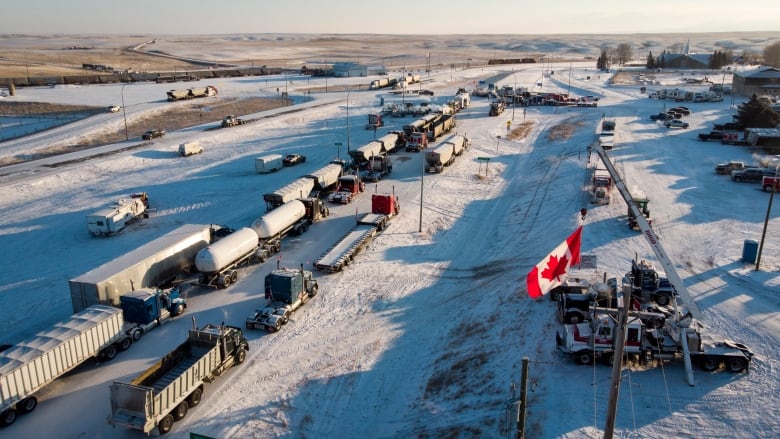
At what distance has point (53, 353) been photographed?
2005cm

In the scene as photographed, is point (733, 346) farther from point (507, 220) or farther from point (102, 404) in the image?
point (102, 404)

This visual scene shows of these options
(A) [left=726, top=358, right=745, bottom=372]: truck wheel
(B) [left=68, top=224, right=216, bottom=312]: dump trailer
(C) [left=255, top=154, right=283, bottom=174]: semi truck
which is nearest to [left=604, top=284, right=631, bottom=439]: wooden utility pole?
(A) [left=726, top=358, right=745, bottom=372]: truck wheel

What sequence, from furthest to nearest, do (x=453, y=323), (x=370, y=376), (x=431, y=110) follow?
(x=431, y=110)
(x=453, y=323)
(x=370, y=376)

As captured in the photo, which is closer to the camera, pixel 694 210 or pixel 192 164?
pixel 694 210

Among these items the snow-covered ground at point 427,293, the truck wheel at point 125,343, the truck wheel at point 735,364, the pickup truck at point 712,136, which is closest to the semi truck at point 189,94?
the snow-covered ground at point 427,293

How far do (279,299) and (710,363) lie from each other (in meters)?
17.7

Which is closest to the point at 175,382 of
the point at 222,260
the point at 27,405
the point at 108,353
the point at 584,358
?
the point at 27,405

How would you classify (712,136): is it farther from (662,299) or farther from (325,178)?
(662,299)

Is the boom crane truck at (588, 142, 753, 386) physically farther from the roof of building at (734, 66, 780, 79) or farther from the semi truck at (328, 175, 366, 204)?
the roof of building at (734, 66, 780, 79)

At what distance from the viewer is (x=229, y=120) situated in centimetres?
7369

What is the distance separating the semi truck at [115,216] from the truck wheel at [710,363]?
33.1 m

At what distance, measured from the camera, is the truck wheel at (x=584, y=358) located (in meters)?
21.5

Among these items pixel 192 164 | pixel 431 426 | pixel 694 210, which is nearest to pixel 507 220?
pixel 694 210

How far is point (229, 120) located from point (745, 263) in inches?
2362
